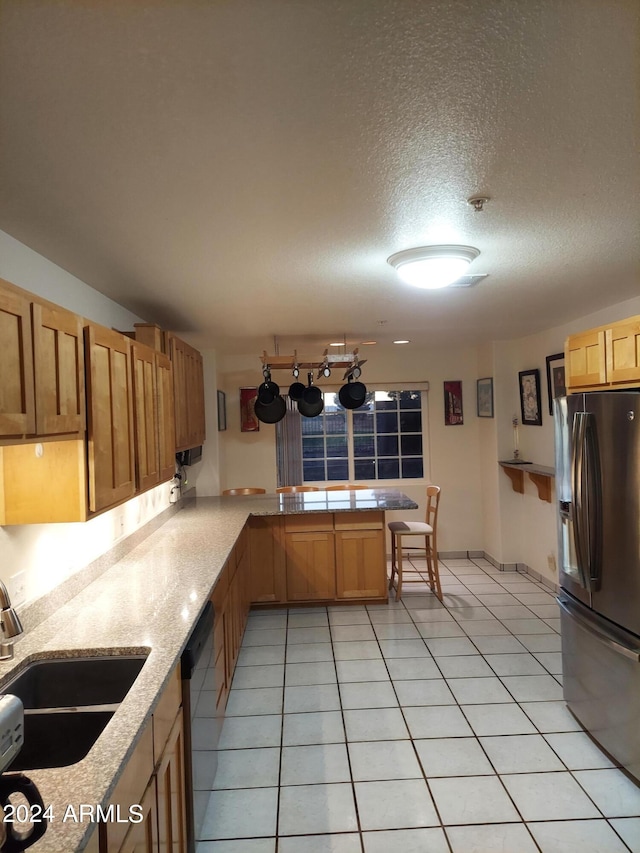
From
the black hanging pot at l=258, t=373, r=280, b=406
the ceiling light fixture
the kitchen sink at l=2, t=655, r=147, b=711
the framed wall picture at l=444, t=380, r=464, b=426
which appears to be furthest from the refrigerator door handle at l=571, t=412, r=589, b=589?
the framed wall picture at l=444, t=380, r=464, b=426

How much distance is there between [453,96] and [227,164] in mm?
620

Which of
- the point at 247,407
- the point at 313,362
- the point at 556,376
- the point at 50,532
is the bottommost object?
the point at 50,532

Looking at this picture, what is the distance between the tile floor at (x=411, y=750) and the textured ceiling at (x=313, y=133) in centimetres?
238

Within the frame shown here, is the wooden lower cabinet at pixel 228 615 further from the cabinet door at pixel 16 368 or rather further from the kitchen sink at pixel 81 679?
the cabinet door at pixel 16 368

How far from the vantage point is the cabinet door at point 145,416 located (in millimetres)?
2578

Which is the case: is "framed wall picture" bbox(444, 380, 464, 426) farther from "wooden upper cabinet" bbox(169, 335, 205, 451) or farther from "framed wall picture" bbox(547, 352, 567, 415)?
"wooden upper cabinet" bbox(169, 335, 205, 451)

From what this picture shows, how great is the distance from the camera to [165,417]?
10.5ft

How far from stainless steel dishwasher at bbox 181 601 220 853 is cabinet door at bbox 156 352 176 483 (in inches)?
40.3

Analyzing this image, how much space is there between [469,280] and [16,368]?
87.7 inches

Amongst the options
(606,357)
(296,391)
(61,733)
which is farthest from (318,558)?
(61,733)

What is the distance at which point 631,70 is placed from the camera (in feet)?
3.68

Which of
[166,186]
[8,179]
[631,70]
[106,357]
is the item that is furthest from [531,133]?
[106,357]

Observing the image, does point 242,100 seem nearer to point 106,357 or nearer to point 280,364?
point 106,357

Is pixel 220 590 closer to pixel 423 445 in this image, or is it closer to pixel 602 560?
pixel 602 560
